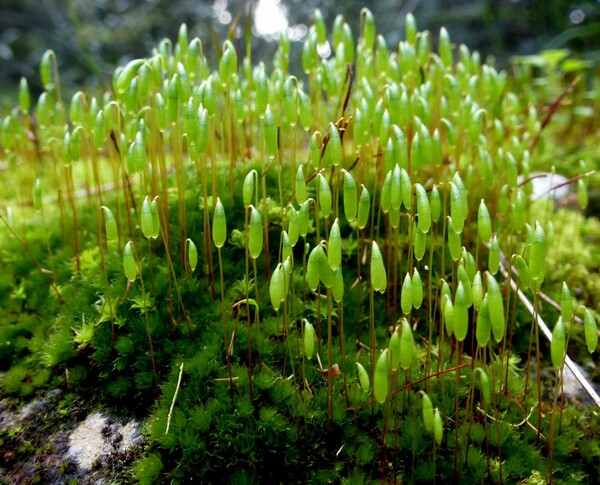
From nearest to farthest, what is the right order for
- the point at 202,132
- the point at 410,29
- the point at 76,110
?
the point at 202,132 < the point at 76,110 < the point at 410,29

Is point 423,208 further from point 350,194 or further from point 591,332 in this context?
point 591,332

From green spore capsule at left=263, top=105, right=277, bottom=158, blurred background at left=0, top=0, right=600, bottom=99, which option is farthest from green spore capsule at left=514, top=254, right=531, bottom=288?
blurred background at left=0, top=0, right=600, bottom=99

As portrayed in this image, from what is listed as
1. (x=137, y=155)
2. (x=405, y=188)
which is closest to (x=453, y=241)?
(x=405, y=188)

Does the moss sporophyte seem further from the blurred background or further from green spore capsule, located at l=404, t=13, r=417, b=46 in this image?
the blurred background

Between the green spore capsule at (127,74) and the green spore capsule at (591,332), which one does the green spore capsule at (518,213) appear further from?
the green spore capsule at (127,74)

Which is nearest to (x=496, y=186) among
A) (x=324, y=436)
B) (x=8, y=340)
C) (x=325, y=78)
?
(x=325, y=78)

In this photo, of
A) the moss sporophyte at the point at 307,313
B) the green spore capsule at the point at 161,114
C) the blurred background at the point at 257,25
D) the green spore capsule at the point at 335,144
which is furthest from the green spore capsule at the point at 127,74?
the blurred background at the point at 257,25

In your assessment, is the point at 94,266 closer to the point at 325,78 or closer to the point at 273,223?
the point at 273,223
